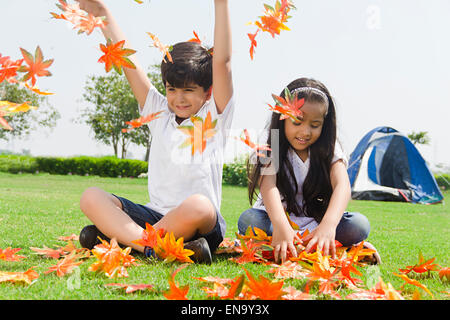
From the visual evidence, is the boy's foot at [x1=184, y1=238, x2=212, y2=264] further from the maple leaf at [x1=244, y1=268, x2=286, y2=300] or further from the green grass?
the maple leaf at [x1=244, y1=268, x2=286, y2=300]

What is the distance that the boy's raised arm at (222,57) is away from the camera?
1.69 metres

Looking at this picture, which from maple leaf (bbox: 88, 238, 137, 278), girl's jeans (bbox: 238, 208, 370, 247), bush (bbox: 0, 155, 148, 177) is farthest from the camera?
bush (bbox: 0, 155, 148, 177)

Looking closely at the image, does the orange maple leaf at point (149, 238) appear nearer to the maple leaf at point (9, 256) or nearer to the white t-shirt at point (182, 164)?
the white t-shirt at point (182, 164)

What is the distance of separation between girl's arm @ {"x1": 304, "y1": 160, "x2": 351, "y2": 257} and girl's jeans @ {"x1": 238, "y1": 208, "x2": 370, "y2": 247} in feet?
0.66

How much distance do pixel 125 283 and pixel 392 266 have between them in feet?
4.20

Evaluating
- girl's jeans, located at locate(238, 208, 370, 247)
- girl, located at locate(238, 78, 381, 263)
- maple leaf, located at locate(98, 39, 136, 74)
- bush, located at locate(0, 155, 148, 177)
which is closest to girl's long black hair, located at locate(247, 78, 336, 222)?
girl, located at locate(238, 78, 381, 263)

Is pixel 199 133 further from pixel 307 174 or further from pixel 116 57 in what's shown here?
pixel 307 174

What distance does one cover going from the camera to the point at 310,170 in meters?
2.24

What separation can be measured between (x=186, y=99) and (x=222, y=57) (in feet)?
1.10

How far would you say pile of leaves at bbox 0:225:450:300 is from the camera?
1.22 m

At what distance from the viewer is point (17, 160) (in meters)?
15.8

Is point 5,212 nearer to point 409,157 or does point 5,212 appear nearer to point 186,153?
point 186,153

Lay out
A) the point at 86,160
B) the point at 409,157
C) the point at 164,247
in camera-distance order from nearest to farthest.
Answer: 1. the point at 164,247
2. the point at 409,157
3. the point at 86,160
